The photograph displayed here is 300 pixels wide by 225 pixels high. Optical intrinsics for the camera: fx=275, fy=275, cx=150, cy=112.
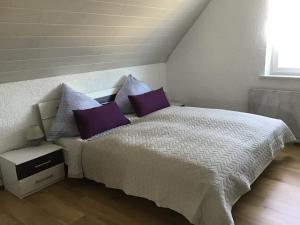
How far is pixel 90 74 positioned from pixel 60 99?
0.55 m

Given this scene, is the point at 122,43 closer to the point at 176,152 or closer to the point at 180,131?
the point at 180,131

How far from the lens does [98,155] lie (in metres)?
2.50

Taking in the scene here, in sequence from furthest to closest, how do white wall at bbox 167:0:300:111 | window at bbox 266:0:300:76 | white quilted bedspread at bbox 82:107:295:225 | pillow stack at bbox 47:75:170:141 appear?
white wall at bbox 167:0:300:111, window at bbox 266:0:300:76, pillow stack at bbox 47:75:170:141, white quilted bedspread at bbox 82:107:295:225

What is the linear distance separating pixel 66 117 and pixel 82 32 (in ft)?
2.89

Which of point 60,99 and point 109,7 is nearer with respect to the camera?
point 109,7

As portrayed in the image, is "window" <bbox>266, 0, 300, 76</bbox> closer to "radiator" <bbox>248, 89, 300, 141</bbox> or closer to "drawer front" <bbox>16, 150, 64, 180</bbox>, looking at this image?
"radiator" <bbox>248, 89, 300, 141</bbox>

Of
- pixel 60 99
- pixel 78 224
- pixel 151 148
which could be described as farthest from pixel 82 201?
pixel 60 99

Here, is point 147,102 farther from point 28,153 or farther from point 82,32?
point 28,153

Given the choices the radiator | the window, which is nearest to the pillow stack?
the radiator

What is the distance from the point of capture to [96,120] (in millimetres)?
2807

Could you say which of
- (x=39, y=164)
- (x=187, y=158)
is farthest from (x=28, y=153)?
(x=187, y=158)

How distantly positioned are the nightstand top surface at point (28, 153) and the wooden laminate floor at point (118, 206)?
0.36 metres

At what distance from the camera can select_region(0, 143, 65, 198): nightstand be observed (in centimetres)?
247

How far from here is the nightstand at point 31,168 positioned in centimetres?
247
